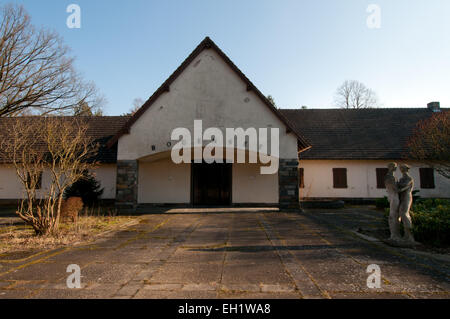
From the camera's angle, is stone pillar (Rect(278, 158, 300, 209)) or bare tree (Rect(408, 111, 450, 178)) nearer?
bare tree (Rect(408, 111, 450, 178))

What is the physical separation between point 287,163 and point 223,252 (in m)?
7.64

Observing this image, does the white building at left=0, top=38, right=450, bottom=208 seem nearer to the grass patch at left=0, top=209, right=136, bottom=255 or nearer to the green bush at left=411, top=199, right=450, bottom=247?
the grass patch at left=0, top=209, right=136, bottom=255

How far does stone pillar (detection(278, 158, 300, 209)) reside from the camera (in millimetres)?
12273

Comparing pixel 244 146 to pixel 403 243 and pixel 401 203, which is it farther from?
pixel 403 243

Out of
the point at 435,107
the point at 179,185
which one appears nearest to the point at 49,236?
the point at 179,185

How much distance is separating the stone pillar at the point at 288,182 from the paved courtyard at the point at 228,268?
488 cm

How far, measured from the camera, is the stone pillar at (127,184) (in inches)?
476

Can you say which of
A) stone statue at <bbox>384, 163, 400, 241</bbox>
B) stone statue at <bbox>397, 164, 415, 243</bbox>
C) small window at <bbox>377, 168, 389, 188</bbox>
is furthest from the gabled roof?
small window at <bbox>377, 168, 389, 188</bbox>

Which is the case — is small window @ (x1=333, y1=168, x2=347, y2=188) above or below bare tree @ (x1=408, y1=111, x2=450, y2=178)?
below

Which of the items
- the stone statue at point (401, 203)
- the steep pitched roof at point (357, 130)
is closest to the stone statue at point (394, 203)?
the stone statue at point (401, 203)

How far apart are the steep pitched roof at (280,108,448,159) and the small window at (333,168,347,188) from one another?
2.90 feet

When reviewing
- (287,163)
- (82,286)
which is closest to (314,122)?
(287,163)

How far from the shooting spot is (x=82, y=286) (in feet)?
12.1

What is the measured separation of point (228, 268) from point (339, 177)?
14.2 m
